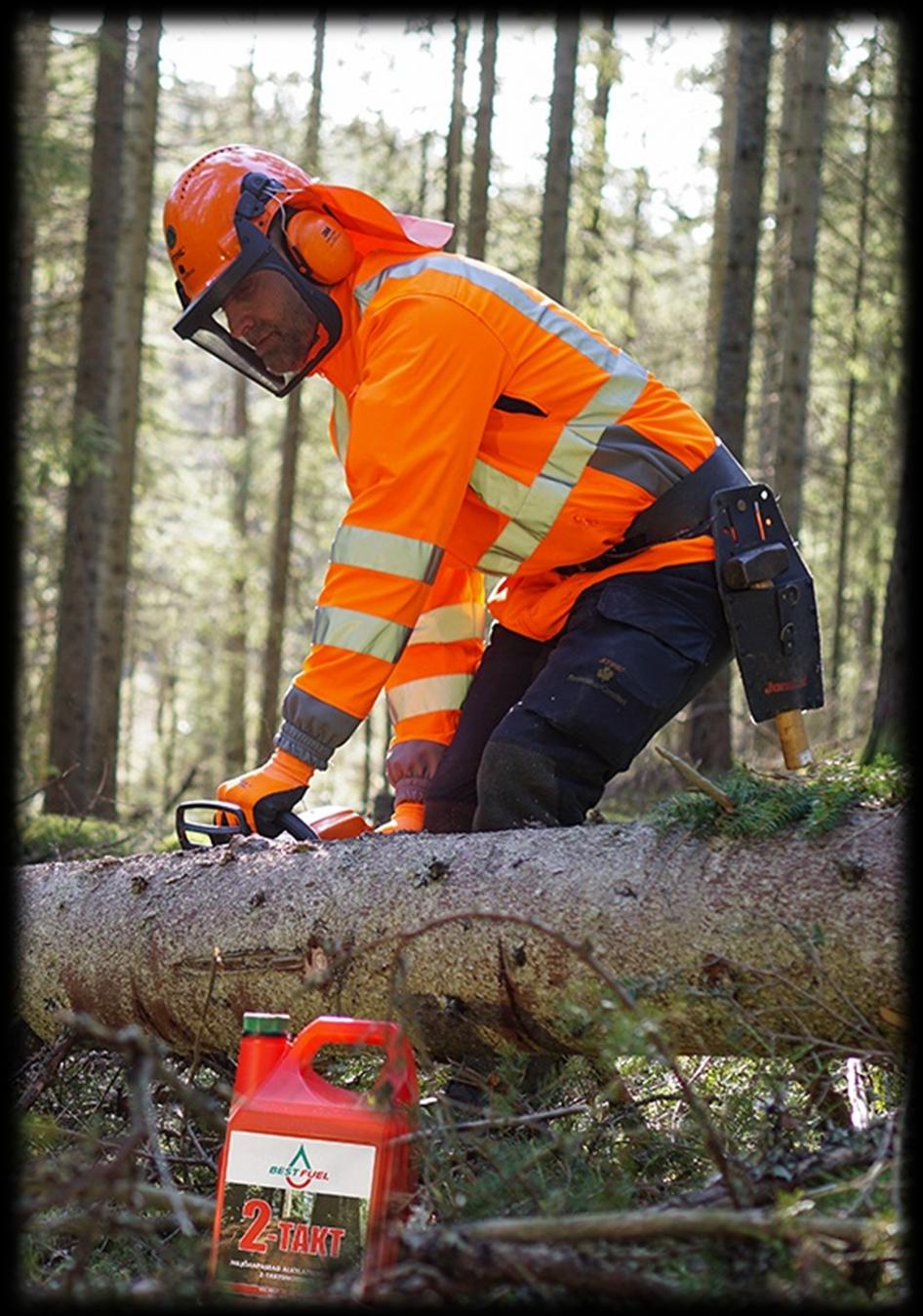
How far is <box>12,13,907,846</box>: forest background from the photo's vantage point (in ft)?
33.8

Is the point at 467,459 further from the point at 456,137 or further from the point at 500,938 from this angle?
the point at 456,137

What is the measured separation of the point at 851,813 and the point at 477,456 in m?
1.53

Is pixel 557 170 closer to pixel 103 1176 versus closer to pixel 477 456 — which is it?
pixel 477 456

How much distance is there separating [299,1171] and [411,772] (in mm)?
2021

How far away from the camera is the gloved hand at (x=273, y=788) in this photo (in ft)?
11.0

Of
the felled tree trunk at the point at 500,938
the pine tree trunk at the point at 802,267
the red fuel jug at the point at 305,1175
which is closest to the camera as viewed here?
the red fuel jug at the point at 305,1175

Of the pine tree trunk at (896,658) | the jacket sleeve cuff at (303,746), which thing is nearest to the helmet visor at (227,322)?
the jacket sleeve cuff at (303,746)

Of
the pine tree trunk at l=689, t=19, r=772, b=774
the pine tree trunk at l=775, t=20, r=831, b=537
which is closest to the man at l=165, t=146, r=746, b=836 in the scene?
the pine tree trunk at l=689, t=19, r=772, b=774

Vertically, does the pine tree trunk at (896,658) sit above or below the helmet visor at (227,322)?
below

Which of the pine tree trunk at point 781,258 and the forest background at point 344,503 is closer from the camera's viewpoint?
the forest background at point 344,503

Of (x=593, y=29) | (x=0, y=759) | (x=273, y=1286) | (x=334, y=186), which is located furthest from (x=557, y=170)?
(x=273, y=1286)

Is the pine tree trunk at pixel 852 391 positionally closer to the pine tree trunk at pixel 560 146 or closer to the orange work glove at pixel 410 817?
the pine tree trunk at pixel 560 146

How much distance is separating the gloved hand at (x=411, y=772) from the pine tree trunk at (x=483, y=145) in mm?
10855

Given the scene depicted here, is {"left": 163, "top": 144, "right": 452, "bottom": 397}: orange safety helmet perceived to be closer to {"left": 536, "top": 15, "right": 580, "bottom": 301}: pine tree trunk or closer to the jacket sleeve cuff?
the jacket sleeve cuff
